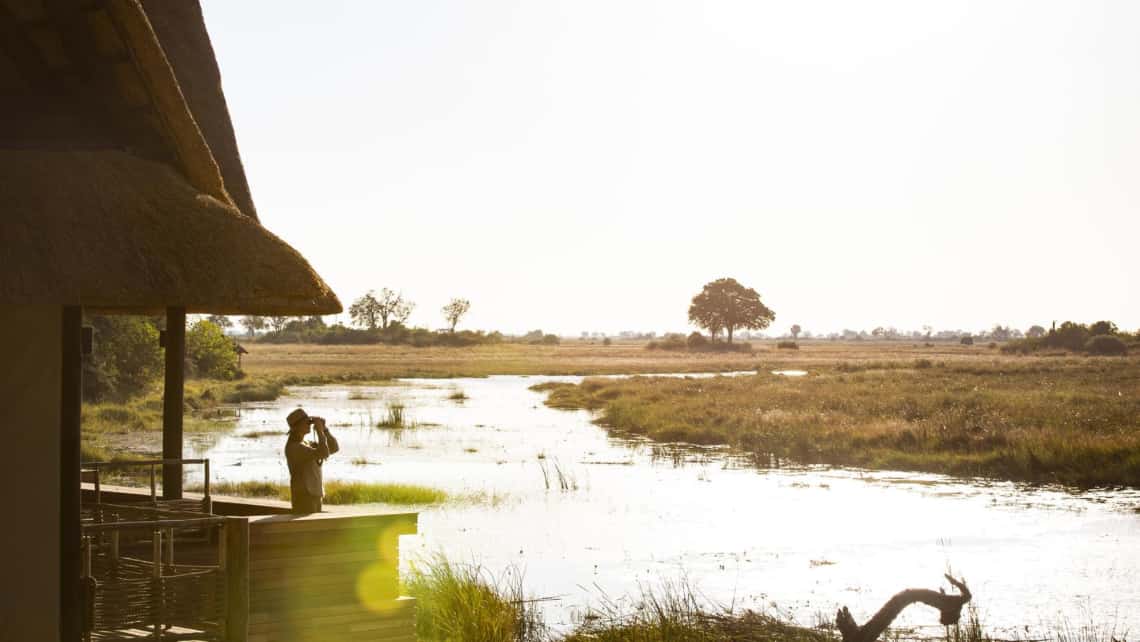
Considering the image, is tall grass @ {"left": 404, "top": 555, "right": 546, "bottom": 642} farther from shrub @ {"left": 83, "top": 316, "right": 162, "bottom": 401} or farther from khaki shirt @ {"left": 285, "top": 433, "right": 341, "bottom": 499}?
shrub @ {"left": 83, "top": 316, "right": 162, "bottom": 401}

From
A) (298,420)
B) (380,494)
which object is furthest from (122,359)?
(298,420)

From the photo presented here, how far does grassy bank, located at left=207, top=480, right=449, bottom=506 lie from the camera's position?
24.2m

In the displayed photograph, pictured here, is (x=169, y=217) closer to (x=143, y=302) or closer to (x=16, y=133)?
(x=143, y=302)

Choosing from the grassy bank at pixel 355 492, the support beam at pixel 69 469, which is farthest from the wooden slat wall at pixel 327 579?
the grassy bank at pixel 355 492

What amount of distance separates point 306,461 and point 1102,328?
96175 mm

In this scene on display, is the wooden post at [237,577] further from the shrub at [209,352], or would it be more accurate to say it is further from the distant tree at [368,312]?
the distant tree at [368,312]

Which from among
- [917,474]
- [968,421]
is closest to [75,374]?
[917,474]

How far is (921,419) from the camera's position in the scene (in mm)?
36594

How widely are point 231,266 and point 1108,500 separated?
21677mm

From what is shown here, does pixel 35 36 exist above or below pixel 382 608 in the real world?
above

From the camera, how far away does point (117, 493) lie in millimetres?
11516

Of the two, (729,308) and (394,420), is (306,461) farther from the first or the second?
(729,308)

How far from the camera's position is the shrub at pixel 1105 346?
8488 cm

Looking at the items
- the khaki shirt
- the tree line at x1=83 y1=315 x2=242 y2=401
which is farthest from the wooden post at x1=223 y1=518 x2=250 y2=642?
the tree line at x1=83 y1=315 x2=242 y2=401
